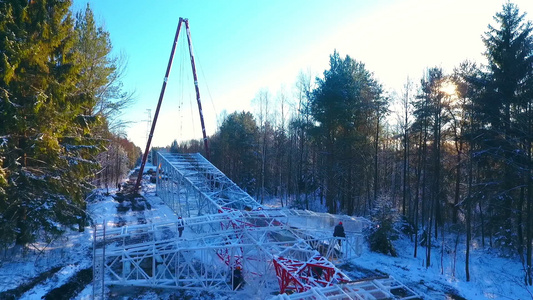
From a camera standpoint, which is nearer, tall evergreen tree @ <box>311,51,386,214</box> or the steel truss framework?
the steel truss framework

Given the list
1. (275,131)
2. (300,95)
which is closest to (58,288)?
(300,95)

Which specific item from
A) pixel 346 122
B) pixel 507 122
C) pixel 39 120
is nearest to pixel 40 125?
pixel 39 120

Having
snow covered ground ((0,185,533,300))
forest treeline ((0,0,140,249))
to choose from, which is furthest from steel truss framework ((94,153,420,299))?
forest treeline ((0,0,140,249))

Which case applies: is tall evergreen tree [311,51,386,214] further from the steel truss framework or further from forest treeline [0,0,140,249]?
forest treeline [0,0,140,249]

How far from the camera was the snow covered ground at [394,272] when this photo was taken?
410 inches

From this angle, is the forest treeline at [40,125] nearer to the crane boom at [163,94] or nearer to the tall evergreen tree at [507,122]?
the crane boom at [163,94]

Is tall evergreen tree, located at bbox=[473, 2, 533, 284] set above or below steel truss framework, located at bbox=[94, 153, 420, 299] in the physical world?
above

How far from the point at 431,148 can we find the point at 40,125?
74.9ft

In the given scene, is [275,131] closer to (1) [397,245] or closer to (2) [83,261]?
(1) [397,245]

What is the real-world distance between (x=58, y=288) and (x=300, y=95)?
22.1m

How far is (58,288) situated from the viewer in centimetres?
1033

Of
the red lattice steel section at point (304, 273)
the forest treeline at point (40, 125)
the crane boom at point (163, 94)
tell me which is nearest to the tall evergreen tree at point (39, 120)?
the forest treeline at point (40, 125)

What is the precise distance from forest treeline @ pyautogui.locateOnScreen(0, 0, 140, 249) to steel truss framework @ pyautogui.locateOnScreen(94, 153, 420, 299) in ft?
8.43

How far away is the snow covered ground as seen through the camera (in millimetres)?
10406
